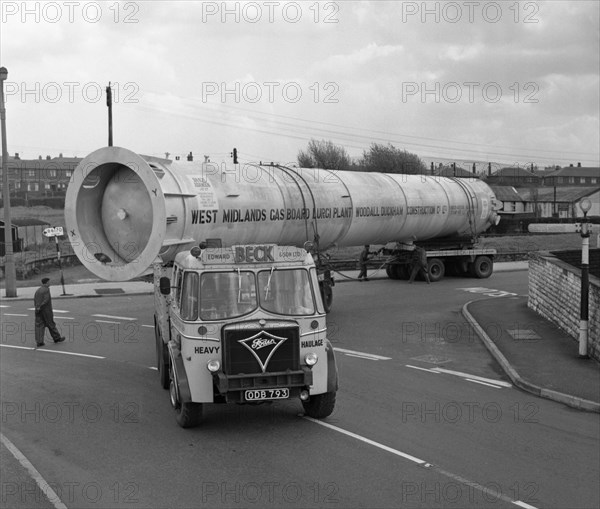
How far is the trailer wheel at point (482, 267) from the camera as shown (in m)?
30.7

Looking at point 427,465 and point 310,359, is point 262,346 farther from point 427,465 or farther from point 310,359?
point 427,465

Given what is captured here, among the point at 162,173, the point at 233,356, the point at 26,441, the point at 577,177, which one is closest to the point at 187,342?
the point at 233,356

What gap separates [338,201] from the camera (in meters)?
20.3

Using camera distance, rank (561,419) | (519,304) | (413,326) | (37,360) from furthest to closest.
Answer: (519,304) → (413,326) → (37,360) → (561,419)

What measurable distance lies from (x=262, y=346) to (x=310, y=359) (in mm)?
714

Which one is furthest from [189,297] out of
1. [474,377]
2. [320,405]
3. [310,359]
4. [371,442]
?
[474,377]

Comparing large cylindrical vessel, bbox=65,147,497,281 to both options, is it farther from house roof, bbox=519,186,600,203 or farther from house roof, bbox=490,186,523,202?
house roof, bbox=519,186,600,203

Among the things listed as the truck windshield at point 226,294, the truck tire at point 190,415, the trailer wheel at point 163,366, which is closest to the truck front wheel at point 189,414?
the truck tire at point 190,415

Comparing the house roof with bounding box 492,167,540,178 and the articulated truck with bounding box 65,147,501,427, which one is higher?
the house roof with bounding box 492,167,540,178

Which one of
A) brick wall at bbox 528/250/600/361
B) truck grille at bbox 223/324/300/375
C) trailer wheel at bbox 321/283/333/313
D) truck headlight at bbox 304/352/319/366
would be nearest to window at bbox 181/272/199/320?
truck grille at bbox 223/324/300/375

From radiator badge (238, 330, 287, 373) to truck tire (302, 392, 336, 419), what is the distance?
1149 mm

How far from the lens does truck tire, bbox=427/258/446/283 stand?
29203mm

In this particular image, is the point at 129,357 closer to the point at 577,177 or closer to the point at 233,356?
the point at 233,356

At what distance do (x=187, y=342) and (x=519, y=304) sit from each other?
15.6 m
